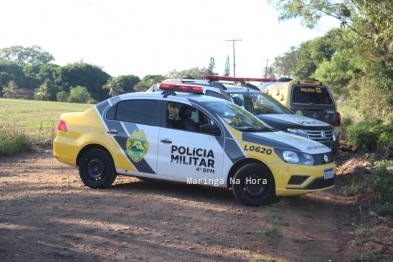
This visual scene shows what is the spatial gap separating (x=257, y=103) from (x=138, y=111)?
Result: 395cm

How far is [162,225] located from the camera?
21.2ft

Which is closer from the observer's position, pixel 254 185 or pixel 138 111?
pixel 254 185

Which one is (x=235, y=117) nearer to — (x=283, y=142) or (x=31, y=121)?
(x=283, y=142)

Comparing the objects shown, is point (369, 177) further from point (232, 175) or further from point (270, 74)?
point (270, 74)

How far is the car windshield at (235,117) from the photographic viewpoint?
822 cm

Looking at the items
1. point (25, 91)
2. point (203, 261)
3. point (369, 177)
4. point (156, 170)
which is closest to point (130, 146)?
point (156, 170)

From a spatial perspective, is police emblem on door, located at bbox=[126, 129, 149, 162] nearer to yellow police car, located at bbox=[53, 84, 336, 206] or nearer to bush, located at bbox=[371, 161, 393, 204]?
yellow police car, located at bbox=[53, 84, 336, 206]

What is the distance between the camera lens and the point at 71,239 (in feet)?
18.6

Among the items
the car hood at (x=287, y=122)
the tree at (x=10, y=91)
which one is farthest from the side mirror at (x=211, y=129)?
the tree at (x=10, y=91)

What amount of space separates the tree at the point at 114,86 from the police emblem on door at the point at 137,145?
2273 inches

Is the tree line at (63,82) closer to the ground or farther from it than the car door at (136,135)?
farther from it

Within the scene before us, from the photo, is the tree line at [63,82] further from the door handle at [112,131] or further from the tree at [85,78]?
the door handle at [112,131]

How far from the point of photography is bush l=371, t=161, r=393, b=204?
8141 mm

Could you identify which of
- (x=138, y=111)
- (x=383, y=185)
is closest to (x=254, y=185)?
(x=383, y=185)
